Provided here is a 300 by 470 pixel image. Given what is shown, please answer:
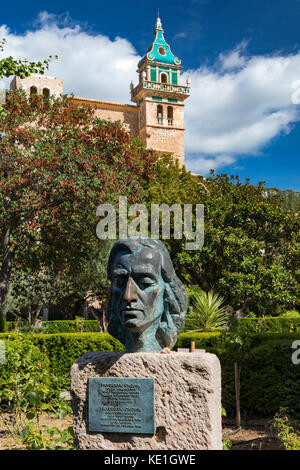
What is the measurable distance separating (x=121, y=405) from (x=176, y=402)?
50cm

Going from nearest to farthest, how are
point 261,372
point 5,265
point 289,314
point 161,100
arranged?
point 261,372
point 5,265
point 289,314
point 161,100

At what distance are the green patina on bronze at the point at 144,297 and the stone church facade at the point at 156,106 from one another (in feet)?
103

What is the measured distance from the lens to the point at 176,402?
398cm

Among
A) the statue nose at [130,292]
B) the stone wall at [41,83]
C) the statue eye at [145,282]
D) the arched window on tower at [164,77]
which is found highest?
the arched window on tower at [164,77]

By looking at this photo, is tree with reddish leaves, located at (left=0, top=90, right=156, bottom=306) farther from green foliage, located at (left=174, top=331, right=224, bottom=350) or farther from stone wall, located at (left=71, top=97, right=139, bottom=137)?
stone wall, located at (left=71, top=97, right=139, bottom=137)

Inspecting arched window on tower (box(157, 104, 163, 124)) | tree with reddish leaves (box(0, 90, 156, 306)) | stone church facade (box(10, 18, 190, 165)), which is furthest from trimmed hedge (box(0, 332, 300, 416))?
arched window on tower (box(157, 104, 163, 124))

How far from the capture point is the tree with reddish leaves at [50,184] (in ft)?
42.0

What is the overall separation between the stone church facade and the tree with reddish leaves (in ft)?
67.1

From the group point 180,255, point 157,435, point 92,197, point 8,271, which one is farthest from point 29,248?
point 157,435

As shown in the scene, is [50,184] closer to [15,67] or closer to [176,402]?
[15,67]

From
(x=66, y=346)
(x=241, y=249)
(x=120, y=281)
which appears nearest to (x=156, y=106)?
(x=241, y=249)

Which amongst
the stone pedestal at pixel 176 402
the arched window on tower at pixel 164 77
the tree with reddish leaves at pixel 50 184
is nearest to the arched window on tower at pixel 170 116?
the arched window on tower at pixel 164 77

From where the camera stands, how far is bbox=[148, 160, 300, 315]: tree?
52.9 ft

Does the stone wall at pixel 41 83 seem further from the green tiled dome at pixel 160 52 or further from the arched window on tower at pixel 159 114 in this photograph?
the green tiled dome at pixel 160 52
